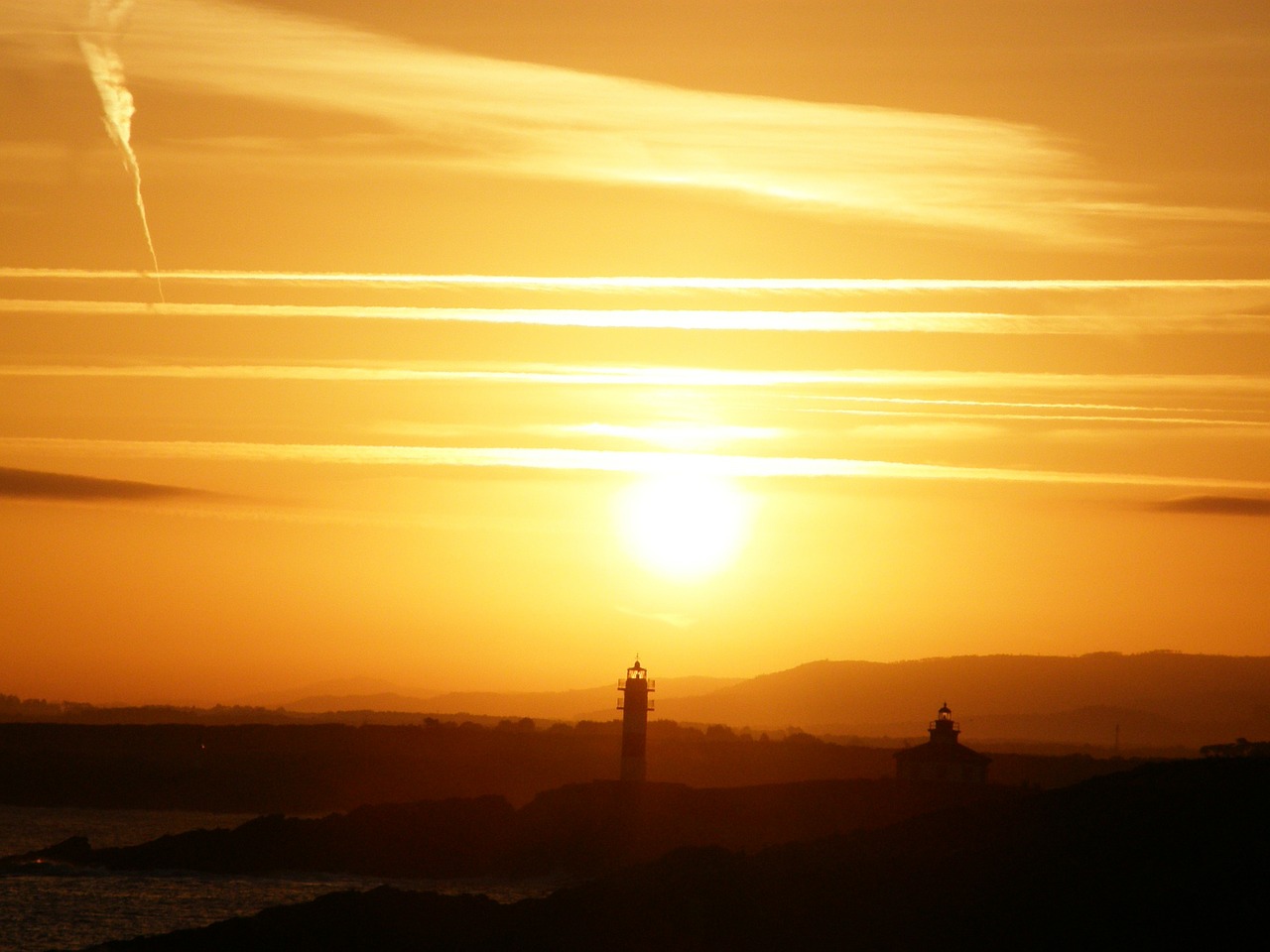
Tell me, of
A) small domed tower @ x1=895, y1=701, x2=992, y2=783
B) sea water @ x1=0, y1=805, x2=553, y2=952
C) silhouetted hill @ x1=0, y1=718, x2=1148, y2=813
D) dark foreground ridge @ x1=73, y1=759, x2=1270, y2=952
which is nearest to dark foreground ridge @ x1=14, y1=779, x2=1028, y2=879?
small domed tower @ x1=895, y1=701, x2=992, y2=783

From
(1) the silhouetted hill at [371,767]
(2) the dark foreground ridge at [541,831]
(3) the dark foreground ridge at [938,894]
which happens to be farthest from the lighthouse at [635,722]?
(1) the silhouetted hill at [371,767]

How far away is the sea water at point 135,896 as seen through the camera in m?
61.4

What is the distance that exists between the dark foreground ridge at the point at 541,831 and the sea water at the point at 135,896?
66.6 inches

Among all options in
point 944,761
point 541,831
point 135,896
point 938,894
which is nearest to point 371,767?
point 541,831

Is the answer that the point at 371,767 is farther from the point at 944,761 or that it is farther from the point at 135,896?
the point at 944,761

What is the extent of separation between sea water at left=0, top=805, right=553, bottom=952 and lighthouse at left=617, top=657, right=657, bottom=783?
660 cm

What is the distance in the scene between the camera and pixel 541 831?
259 ft

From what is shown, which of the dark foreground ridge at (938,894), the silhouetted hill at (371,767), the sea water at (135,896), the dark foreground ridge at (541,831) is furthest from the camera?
the silhouetted hill at (371,767)

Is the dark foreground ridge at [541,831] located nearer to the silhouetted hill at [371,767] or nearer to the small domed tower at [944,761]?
the small domed tower at [944,761]

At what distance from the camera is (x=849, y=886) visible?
43688mm

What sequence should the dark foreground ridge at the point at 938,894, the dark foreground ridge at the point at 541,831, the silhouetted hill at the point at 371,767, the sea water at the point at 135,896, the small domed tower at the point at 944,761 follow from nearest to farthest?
the dark foreground ridge at the point at 938,894 → the sea water at the point at 135,896 → the small domed tower at the point at 944,761 → the dark foreground ridge at the point at 541,831 → the silhouetted hill at the point at 371,767

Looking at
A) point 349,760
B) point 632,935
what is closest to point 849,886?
point 632,935

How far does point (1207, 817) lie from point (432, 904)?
20815 mm

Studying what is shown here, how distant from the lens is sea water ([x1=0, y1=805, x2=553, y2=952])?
2418 inches
